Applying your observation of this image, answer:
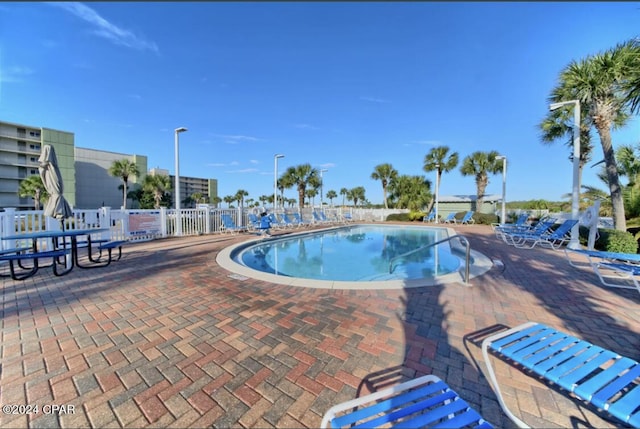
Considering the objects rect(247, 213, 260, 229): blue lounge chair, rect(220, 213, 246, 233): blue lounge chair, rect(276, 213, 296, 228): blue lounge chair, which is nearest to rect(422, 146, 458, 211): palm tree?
rect(276, 213, 296, 228): blue lounge chair

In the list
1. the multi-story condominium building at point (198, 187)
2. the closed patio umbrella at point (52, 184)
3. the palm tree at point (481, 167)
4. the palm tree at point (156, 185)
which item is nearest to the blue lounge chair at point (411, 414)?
the closed patio umbrella at point (52, 184)

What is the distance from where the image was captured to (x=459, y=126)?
15.5 meters

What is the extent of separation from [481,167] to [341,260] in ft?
63.4

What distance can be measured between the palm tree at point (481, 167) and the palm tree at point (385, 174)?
25.6 ft

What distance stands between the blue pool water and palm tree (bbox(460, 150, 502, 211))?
49.5ft

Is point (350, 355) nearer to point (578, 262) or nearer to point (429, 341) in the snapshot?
point (429, 341)

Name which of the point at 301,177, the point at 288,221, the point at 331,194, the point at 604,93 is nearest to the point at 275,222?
the point at 288,221

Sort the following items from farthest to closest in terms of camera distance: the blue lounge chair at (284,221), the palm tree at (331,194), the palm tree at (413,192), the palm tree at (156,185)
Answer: the palm tree at (331,194), the palm tree at (156,185), the palm tree at (413,192), the blue lounge chair at (284,221)

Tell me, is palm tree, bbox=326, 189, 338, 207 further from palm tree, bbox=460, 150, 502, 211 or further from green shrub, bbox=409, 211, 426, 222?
palm tree, bbox=460, 150, 502, 211

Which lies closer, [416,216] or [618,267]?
[618,267]

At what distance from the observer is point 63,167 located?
139 feet

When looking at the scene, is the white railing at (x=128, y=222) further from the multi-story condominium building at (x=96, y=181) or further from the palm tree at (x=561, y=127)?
the multi-story condominium building at (x=96, y=181)

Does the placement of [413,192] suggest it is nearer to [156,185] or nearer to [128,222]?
[128,222]

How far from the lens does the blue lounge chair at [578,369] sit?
1.24 m
